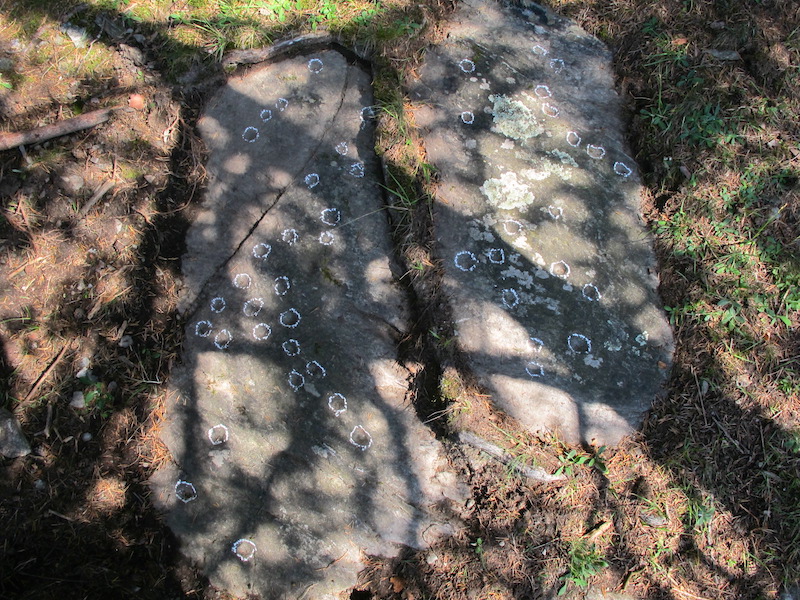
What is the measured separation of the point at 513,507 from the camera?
256cm

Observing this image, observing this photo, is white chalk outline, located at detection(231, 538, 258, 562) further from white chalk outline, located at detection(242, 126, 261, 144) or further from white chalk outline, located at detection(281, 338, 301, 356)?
white chalk outline, located at detection(242, 126, 261, 144)

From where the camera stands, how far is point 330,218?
2951mm

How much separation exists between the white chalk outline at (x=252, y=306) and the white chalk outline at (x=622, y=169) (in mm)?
2165

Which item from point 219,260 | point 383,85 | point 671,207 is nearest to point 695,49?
point 671,207

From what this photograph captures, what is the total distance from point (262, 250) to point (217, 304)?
379 millimetres

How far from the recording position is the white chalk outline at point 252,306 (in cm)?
284

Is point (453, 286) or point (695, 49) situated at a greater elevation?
point (695, 49)

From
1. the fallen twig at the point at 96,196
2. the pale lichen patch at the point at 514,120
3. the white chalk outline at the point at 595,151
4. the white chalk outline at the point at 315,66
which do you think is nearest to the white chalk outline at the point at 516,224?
the pale lichen patch at the point at 514,120

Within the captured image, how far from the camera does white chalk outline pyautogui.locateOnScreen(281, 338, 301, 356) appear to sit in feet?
9.07

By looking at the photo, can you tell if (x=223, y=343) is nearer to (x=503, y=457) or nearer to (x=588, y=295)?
(x=503, y=457)

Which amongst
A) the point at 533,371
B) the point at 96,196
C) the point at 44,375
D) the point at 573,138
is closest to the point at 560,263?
the point at 533,371

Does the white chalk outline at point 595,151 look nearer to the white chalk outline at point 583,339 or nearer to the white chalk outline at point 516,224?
the white chalk outline at point 516,224

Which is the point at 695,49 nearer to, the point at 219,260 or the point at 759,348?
the point at 759,348

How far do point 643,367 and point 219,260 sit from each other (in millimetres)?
2337
